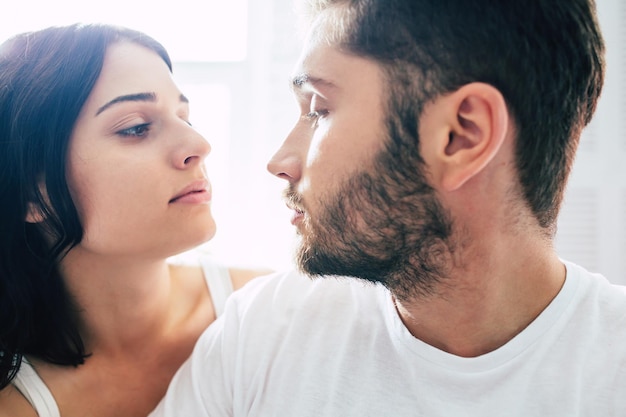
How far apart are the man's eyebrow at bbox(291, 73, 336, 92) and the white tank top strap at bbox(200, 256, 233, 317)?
62cm

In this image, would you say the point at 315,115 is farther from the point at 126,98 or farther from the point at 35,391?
the point at 35,391

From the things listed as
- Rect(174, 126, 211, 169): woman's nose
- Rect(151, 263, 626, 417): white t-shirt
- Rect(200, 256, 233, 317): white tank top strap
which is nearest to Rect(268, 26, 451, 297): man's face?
Rect(151, 263, 626, 417): white t-shirt

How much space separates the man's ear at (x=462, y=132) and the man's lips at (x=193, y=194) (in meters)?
0.54

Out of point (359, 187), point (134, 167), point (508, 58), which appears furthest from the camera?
point (134, 167)

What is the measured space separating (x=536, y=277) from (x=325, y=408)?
41cm

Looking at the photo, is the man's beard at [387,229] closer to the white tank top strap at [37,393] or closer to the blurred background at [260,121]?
the white tank top strap at [37,393]

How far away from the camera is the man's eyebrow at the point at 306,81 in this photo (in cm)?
93

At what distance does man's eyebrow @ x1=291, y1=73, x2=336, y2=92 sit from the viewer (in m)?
0.93

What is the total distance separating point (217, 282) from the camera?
1.43m

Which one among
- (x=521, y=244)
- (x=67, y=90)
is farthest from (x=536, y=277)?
(x=67, y=90)

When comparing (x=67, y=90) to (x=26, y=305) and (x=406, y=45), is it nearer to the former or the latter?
(x=26, y=305)

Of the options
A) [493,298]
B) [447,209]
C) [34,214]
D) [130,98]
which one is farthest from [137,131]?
[493,298]

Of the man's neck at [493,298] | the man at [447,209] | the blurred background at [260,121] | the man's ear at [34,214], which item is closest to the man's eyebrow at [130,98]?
the man's ear at [34,214]

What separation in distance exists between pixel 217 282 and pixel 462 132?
0.79m
